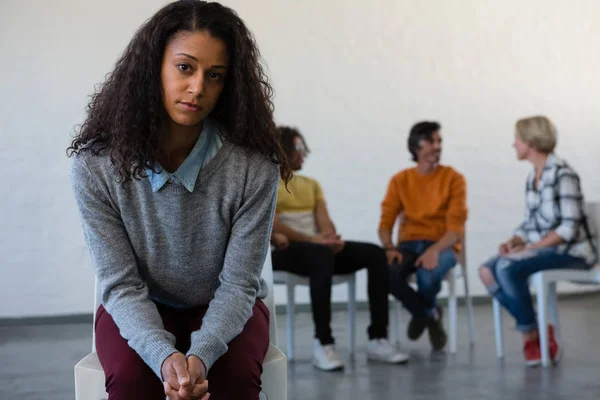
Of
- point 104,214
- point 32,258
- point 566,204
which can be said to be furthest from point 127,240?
A: point 32,258

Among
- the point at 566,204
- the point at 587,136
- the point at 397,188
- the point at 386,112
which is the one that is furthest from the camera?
the point at 587,136

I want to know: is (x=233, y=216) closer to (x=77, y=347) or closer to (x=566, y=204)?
(x=566, y=204)

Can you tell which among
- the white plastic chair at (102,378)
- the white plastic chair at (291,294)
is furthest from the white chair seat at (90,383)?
the white plastic chair at (291,294)

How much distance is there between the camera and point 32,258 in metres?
5.06

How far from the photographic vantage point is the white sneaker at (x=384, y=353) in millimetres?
3576

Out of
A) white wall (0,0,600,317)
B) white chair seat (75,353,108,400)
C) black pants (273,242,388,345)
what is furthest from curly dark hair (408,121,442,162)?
white chair seat (75,353,108,400)

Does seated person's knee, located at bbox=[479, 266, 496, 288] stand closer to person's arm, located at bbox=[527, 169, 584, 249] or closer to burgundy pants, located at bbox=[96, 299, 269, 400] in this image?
person's arm, located at bbox=[527, 169, 584, 249]

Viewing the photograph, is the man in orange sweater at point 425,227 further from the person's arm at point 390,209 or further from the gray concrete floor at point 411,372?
the gray concrete floor at point 411,372

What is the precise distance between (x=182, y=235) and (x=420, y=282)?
7.79 ft

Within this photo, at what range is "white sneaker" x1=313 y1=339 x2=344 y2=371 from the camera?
3434 millimetres

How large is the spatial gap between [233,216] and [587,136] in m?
4.59

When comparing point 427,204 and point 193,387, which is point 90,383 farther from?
point 427,204

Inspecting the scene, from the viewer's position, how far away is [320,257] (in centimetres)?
363

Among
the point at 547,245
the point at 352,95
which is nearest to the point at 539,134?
the point at 547,245
